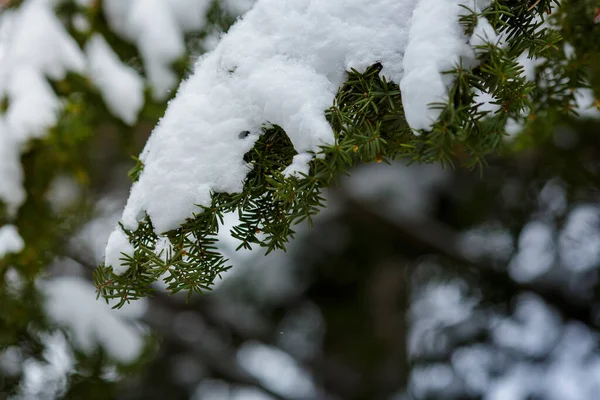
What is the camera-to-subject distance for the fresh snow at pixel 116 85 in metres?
1.98

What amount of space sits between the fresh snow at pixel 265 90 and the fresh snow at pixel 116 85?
1.03m

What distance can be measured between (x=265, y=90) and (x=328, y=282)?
10.9 ft

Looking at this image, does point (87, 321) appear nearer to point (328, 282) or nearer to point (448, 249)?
point (328, 282)

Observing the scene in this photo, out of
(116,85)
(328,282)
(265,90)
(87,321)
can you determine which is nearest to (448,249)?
(328,282)

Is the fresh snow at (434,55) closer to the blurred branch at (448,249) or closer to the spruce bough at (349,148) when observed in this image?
the spruce bough at (349,148)

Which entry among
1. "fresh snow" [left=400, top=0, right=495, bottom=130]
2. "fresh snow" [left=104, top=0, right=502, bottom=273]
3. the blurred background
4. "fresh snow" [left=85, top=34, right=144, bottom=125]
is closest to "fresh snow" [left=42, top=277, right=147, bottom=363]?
the blurred background

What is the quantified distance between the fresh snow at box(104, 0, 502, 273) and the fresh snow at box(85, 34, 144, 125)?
3.37 feet

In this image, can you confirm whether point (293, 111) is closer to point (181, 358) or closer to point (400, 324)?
point (400, 324)

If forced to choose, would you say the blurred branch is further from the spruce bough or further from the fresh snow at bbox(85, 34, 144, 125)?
the spruce bough

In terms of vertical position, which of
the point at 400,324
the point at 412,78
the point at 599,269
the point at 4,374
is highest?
the point at 400,324

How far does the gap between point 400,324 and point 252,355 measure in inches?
48.9

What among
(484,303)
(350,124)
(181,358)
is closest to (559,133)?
(484,303)

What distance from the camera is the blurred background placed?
203cm

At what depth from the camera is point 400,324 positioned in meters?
3.83
